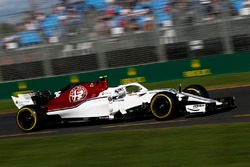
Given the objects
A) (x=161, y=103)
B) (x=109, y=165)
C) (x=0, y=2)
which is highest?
(x=0, y=2)

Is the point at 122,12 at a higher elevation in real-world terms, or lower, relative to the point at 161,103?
higher

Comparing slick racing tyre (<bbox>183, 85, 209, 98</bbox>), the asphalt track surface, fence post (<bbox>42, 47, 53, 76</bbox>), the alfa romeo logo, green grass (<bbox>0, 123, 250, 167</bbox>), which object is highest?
fence post (<bbox>42, 47, 53, 76</bbox>)

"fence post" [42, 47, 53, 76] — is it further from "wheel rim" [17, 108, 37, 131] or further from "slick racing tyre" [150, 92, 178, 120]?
"slick racing tyre" [150, 92, 178, 120]

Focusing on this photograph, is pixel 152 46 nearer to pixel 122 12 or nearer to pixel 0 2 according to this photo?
pixel 122 12

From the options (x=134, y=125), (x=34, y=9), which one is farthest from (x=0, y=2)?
(x=134, y=125)

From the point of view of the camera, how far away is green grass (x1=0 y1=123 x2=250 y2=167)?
21.7 feet

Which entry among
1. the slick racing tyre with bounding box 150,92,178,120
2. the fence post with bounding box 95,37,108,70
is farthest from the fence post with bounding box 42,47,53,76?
the slick racing tyre with bounding box 150,92,178,120

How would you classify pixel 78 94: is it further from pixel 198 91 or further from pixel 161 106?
pixel 198 91

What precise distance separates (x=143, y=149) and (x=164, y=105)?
101 inches

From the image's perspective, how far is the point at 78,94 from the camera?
→ 1120 centimetres

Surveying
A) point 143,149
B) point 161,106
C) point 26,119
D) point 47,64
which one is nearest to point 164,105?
point 161,106

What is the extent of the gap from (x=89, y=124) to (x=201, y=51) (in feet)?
22.5

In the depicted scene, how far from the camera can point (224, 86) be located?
15.2 m

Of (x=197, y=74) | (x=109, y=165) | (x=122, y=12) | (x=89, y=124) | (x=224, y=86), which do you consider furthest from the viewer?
(x=122, y=12)
